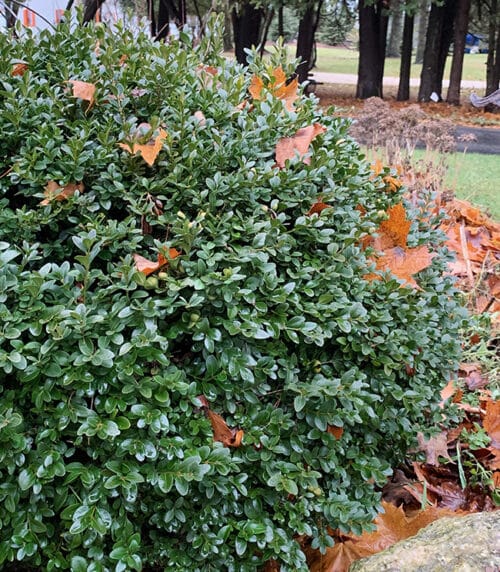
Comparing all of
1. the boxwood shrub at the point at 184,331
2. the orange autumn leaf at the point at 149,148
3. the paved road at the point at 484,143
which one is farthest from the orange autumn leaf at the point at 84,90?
the paved road at the point at 484,143

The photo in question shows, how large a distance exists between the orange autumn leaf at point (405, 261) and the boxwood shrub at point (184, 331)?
70mm

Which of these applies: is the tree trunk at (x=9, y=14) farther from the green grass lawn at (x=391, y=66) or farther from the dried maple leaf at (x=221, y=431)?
the green grass lawn at (x=391, y=66)

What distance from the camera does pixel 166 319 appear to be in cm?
140

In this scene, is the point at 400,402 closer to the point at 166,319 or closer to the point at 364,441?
the point at 364,441

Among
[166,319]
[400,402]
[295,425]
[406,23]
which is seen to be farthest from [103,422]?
[406,23]

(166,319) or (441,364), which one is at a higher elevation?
(166,319)

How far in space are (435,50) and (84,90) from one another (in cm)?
1599

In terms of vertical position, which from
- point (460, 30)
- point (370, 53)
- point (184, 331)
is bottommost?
point (184, 331)

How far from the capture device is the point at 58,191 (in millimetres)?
1495

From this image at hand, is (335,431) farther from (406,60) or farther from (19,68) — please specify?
(406,60)

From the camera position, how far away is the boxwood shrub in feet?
4.14

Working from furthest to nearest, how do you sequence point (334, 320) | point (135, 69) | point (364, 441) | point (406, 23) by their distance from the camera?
point (406, 23), point (135, 69), point (364, 441), point (334, 320)

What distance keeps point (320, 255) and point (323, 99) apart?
16133 mm

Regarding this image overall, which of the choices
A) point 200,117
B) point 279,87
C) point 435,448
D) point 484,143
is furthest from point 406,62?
point 200,117
